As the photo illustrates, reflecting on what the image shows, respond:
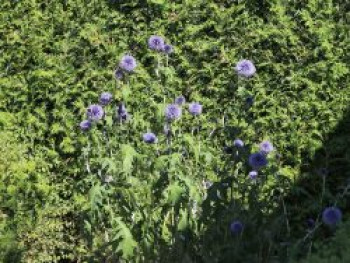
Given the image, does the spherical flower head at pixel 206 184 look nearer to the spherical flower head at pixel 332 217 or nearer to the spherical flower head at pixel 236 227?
the spherical flower head at pixel 236 227

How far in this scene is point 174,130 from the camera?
4191 millimetres

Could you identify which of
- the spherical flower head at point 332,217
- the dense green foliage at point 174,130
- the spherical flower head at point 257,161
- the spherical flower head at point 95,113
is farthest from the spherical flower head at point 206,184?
the spherical flower head at point 332,217

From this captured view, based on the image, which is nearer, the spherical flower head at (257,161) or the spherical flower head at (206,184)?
the spherical flower head at (257,161)

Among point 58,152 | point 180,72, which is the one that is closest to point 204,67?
point 180,72

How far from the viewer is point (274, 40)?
195 inches

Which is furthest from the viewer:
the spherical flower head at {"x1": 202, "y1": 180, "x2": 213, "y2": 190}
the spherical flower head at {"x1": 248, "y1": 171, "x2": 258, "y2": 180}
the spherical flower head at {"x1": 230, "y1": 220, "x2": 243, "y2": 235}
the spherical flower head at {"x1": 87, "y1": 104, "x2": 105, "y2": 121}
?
the spherical flower head at {"x1": 202, "y1": 180, "x2": 213, "y2": 190}

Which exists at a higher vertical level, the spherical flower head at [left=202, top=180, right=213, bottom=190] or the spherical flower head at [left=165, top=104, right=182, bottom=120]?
the spherical flower head at [left=165, top=104, right=182, bottom=120]

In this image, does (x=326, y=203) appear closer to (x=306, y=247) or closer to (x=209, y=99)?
(x=306, y=247)

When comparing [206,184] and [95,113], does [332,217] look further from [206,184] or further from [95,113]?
[95,113]

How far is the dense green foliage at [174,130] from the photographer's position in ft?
11.7

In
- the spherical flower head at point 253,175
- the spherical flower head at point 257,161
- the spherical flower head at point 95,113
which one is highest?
the spherical flower head at point 95,113

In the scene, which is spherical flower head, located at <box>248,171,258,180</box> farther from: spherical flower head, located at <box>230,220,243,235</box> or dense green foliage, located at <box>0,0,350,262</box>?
spherical flower head, located at <box>230,220,243,235</box>

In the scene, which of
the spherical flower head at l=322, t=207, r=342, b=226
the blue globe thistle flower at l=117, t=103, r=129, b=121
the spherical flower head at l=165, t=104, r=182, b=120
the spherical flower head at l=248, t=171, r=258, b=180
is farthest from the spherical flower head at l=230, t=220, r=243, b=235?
the blue globe thistle flower at l=117, t=103, r=129, b=121

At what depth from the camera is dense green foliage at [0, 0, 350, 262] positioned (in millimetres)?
3553
